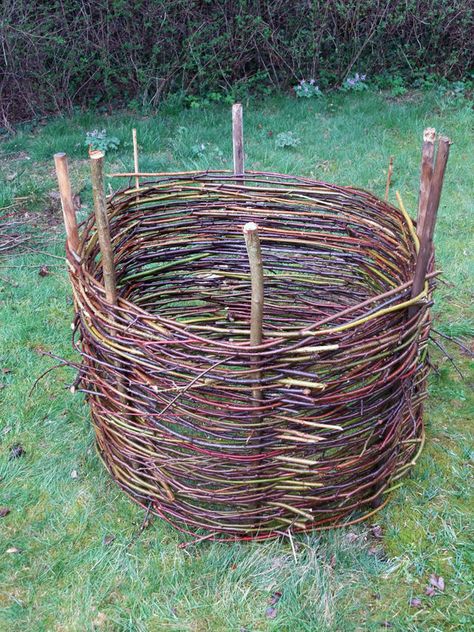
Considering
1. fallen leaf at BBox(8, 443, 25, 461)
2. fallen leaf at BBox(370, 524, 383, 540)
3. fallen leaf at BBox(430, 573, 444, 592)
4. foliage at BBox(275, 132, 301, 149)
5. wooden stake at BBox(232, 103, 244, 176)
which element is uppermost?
wooden stake at BBox(232, 103, 244, 176)

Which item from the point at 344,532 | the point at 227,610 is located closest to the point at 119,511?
the point at 227,610

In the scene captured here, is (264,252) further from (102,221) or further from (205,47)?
(205,47)

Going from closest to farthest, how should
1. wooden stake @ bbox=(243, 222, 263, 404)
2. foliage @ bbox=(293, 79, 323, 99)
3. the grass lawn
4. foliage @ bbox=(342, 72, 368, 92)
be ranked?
wooden stake @ bbox=(243, 222, 263, 404)
the grass lawn
foliage @ bbox=(293, 79, 323, 99)
foliage @ bbox=(342, 72, 368, 92)

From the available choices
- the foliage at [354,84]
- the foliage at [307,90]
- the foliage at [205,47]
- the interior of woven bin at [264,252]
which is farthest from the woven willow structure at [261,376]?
the foliage at [354,84]

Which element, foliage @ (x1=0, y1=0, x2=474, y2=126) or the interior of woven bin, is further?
foliage @ (x1=0, y1=0, x2=474, y2=126)

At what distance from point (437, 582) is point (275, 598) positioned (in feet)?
1.83

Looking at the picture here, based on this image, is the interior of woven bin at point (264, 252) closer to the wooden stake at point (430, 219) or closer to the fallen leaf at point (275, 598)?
the wooden stake at point (430, 219)

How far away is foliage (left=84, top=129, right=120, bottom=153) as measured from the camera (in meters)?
5.92

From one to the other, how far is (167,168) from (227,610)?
4.11 meters

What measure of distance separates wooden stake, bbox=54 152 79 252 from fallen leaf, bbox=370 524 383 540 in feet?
5.04

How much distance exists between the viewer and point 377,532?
2.56 m

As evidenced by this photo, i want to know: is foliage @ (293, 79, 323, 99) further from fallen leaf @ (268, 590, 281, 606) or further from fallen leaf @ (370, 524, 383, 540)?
fallen leaf @ (268, 590, 281, 606)

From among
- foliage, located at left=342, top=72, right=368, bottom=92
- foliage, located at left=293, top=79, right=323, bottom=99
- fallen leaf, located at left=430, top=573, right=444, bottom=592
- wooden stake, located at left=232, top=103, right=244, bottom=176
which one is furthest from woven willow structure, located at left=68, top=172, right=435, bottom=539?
foliage, located at left=342, top=72, right=368, bottom=92

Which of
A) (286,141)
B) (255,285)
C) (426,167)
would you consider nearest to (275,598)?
(255,285)
